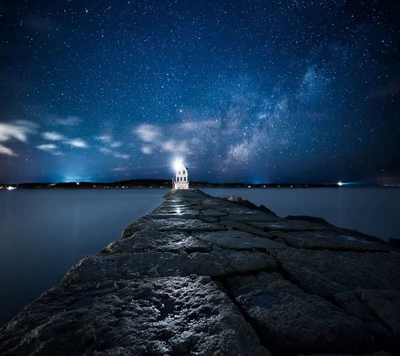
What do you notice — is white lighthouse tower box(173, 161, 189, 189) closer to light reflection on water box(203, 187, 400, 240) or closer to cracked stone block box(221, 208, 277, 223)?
light reflection on water box(203, 187, 400, 240)

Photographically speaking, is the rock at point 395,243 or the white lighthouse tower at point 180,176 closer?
the rock at point 395,243

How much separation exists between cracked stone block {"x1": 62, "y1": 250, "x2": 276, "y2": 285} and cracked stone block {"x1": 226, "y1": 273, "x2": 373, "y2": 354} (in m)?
0.34

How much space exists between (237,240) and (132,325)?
1658 millimetres

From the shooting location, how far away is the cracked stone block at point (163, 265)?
1.63 metres

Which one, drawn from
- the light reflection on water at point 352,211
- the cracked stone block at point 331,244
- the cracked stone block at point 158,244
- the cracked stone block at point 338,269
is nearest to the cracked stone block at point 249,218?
the cracked stone block at point 331,244

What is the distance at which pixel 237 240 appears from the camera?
252 cm

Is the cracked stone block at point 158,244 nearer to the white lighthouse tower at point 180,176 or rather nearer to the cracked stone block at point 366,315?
the cracked stone block at point 366,315

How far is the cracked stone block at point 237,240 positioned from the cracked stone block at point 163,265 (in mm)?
237

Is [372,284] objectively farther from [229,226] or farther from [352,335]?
[229,226]

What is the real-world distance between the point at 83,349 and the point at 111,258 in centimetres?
104

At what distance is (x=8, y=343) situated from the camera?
0.96m

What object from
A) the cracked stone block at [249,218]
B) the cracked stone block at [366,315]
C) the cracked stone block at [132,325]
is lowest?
the cracked stone block at [366,315]

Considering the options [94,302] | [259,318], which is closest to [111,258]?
[94,302]

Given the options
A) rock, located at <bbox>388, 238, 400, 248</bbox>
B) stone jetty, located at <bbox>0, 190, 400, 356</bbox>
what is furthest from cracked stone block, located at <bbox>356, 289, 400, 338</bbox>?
rock, located at <bbox>388, 238, 400, 248</bbox>
